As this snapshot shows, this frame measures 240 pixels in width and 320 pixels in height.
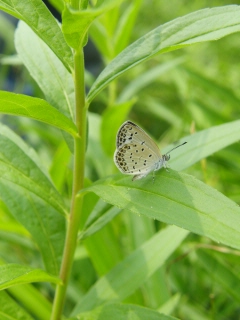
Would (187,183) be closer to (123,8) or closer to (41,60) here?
(41,60)

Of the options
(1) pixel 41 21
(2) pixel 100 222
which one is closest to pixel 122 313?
(2) pixel 100 222

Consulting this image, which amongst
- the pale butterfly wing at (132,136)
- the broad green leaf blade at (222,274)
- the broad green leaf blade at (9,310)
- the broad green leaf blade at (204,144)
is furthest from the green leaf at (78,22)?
the broad green leaf blade at (222,274)

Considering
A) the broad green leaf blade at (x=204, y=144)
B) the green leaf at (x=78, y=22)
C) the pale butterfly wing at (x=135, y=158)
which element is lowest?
Answer: the broad green leaf blade at (x=204, y=144)

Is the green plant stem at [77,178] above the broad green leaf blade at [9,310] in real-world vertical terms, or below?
above

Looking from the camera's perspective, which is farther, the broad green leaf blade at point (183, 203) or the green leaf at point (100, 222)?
the green leaf at point (100, 222)

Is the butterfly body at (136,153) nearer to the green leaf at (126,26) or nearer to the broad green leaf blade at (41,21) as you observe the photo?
the broad green leaf blade at (41,21)

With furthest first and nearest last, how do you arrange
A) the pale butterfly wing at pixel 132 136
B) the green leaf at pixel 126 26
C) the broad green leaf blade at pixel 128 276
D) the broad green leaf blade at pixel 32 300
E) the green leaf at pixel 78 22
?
1. the green leaf at pixel 126 26
2. the broad green leaf blade at pixel 32 300
3. the broad green leaf blade at pixel 128 276
4. the pale butterfly wing at pixel 132 136
5. the green leaf at pixel 78 22
